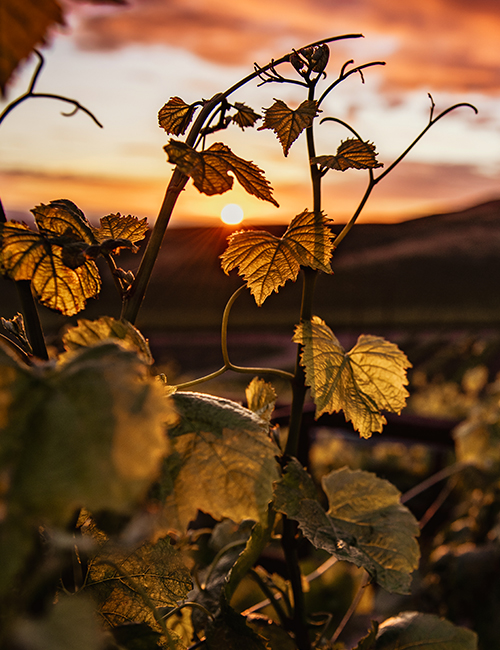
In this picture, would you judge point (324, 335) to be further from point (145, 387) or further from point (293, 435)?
point (145, 387)

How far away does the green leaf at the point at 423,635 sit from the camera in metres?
0.66

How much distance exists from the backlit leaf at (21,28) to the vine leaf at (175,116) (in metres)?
0.29

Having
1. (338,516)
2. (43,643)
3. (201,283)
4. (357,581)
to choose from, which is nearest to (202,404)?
(43,643)

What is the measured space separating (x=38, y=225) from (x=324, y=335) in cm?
31

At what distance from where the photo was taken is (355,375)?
2.06ft

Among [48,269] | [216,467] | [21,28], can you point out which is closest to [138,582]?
[216,467]

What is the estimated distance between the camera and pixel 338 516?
0.68 m

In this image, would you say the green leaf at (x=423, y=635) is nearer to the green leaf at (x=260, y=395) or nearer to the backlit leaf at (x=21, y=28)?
the green leaf at (x=260, y=395)

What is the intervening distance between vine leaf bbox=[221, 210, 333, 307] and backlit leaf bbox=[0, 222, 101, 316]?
163mm

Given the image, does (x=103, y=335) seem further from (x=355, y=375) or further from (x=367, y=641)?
(x=367, y=641)

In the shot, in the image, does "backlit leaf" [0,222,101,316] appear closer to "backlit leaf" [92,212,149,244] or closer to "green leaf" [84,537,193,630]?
"backlit leaf" [92,212,149,244]

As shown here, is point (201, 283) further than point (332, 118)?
Yes

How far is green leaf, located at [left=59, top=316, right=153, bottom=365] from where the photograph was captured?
367mm

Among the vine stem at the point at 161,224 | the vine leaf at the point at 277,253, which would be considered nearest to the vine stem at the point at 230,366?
the vine leaf at the point at 277,253
